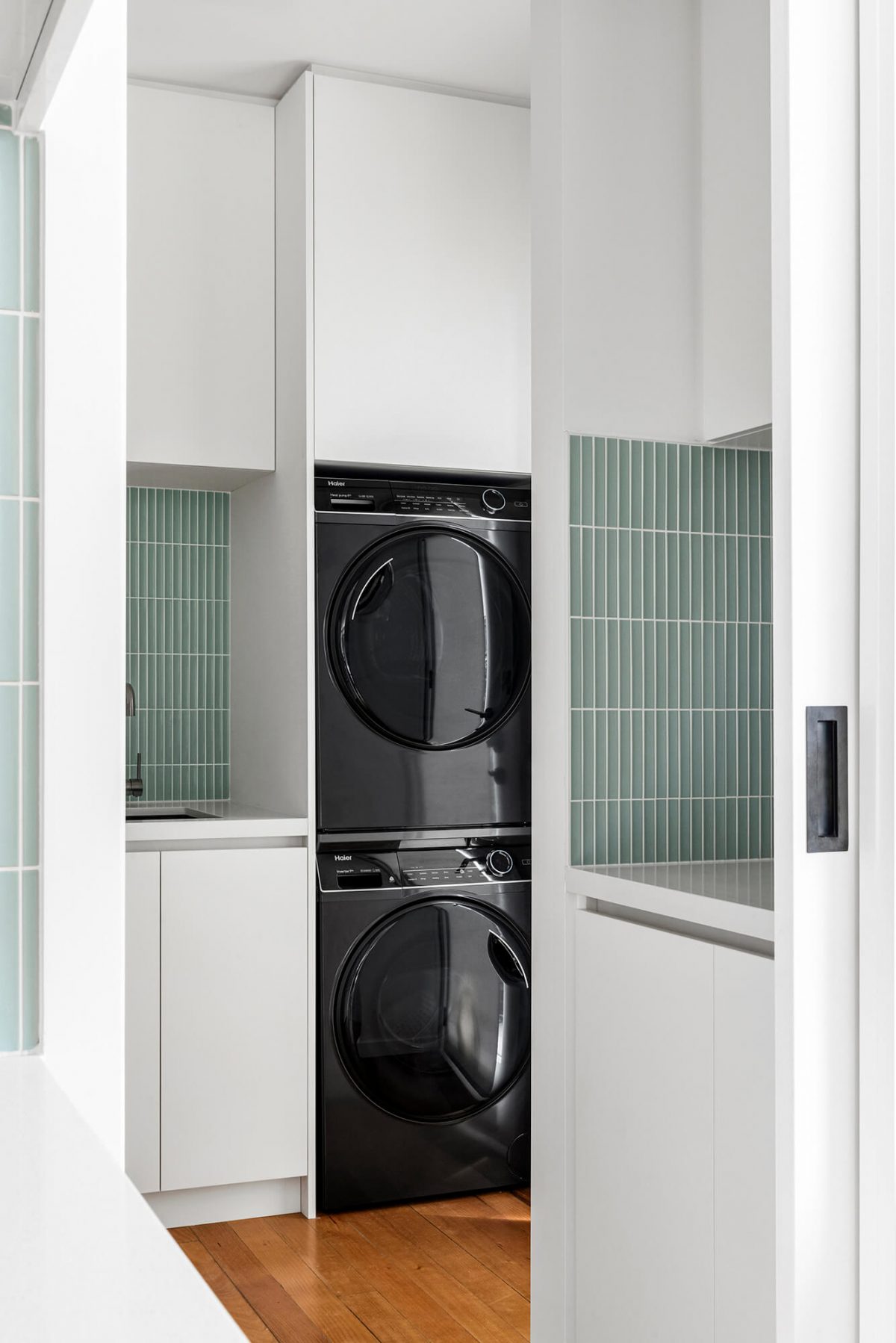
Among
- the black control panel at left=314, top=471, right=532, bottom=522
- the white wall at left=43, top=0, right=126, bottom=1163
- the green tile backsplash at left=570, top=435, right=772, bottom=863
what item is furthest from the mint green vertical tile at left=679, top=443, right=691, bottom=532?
the white wall at left=43, top=0, right=126, bottom=1163

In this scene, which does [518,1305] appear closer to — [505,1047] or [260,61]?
[505,1047]

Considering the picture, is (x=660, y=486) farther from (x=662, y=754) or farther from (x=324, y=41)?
(x=324, y=41)

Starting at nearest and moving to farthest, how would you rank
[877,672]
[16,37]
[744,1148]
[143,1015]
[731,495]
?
[16,37]
[877,672]
[744,1148]
[731,495]
[143,1015]

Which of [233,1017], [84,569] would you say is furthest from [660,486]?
[233,1017]

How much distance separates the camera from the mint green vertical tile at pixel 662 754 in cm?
229

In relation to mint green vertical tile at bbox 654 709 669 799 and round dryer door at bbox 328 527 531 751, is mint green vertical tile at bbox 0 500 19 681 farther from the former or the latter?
round dryer door at bbox 328 527 531 751

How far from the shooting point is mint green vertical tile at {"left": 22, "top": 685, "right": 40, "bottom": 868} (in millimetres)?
1324

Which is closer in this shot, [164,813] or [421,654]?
[421,654]

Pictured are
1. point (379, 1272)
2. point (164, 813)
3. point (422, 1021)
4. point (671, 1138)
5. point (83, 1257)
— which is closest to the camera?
point (83, 1257)

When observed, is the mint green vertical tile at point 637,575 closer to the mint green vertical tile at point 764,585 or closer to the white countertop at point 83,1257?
the mint green vertical tile at point 764,585

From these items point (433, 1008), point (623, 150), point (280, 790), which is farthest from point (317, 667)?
point (623, 150)

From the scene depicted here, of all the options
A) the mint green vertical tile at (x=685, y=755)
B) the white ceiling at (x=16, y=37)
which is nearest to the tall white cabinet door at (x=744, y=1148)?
the mint green vertical tile at (x=685, y=755)

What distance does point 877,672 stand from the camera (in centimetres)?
128

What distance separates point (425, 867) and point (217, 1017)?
62 cm
